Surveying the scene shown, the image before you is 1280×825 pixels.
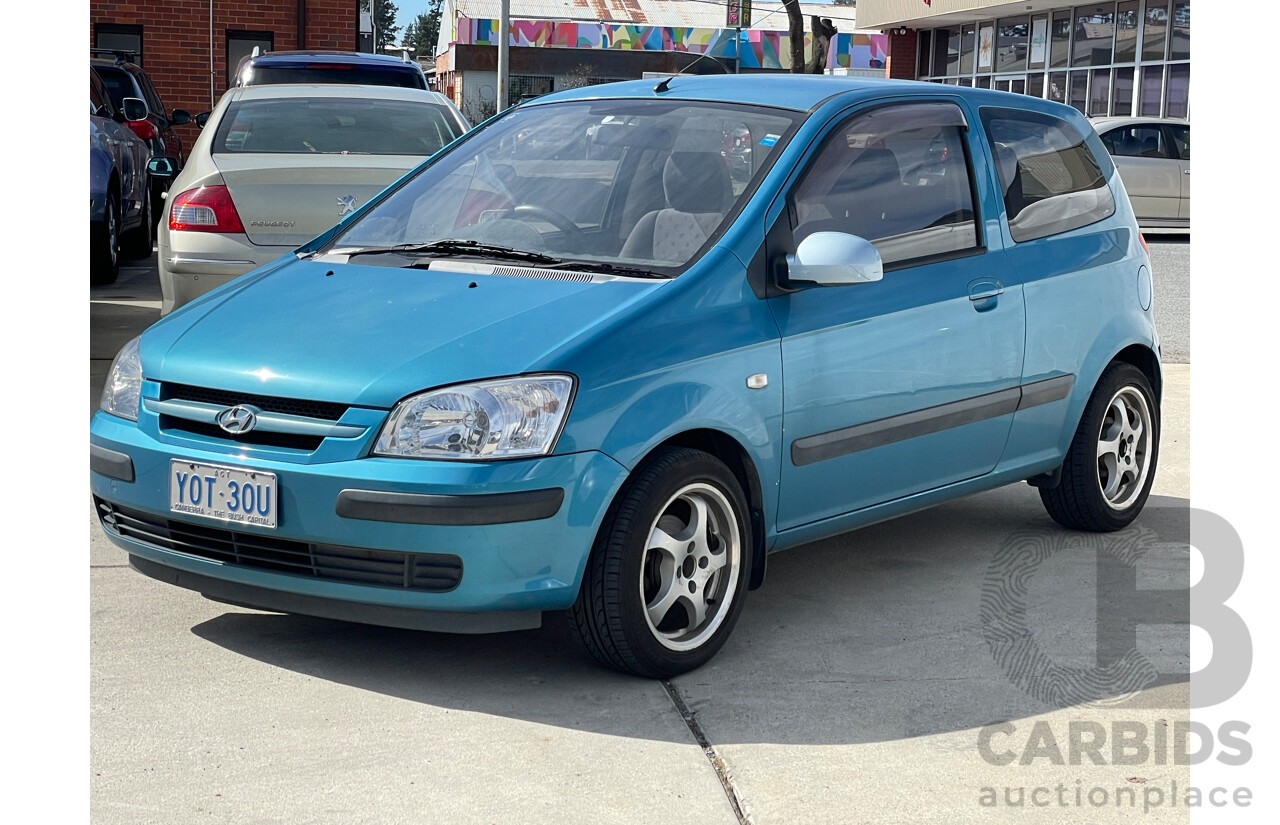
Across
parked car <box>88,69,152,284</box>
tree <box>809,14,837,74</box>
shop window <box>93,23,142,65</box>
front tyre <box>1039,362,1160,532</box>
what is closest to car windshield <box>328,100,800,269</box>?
front tyre <box>1039,362,1160,532</box>

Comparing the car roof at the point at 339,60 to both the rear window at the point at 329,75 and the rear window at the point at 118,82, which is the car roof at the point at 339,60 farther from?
the rear window at the point at 118,82

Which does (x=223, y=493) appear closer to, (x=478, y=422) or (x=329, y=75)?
(x=478, y=422)

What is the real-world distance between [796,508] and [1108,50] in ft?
91.0

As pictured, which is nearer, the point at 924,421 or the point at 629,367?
Answer: the point at 629,367

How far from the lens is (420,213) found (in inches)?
196

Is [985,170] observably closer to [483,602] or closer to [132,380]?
[483,602]

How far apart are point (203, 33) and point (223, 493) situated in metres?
24.0

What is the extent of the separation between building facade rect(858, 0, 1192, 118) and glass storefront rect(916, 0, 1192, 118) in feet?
0.06

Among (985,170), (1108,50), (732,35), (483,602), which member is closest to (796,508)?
(483,602)

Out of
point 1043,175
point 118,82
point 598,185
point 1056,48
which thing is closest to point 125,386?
point 598,185

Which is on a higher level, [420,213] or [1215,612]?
[420,213]

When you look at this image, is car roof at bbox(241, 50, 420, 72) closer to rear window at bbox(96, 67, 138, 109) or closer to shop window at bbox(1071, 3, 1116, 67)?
rear window at bbox(96, 67, 138, 109)

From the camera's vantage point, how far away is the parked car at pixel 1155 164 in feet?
63.5

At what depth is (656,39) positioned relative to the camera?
56.7 m
